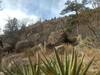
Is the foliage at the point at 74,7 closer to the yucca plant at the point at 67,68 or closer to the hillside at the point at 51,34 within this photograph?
the hillside at the point at 51,34

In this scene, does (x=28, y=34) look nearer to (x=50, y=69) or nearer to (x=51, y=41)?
(x=51, y=41)

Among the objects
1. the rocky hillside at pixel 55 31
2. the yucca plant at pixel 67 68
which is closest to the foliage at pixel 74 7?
the rocky hillside at pixel 55 31

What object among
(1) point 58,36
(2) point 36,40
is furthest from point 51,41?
(2) point 36,40

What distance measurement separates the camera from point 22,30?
54969 millimetres

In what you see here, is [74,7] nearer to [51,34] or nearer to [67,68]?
[51,34]

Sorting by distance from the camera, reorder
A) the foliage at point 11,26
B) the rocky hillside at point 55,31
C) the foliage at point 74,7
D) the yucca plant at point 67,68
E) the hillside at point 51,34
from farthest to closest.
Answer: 1. the foliage at point 11,26
2. the foliage at point 74,7
3. the rocky hillside at point 55,31
4. the hillside at point 51,34
5. the yucca plant at point 67,68

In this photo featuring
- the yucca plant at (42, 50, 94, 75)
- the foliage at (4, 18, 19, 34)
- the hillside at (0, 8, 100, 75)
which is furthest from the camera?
the foliage at (4, 18, 19, 34)

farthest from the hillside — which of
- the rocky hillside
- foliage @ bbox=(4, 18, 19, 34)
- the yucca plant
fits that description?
the yucca plant

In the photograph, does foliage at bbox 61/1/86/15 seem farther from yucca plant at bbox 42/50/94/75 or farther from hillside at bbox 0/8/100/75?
yucca plant at bbox 42/50/94/75

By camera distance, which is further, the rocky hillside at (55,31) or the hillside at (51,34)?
the rocky hillside at (55,31)

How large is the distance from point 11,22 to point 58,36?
17.3 m

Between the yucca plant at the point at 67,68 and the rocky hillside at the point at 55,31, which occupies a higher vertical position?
the yucca plant at the point at 67,68

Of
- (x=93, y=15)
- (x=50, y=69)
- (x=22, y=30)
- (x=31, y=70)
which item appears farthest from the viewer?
(x=22, y=30)

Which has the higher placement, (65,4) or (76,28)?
(65,4)
